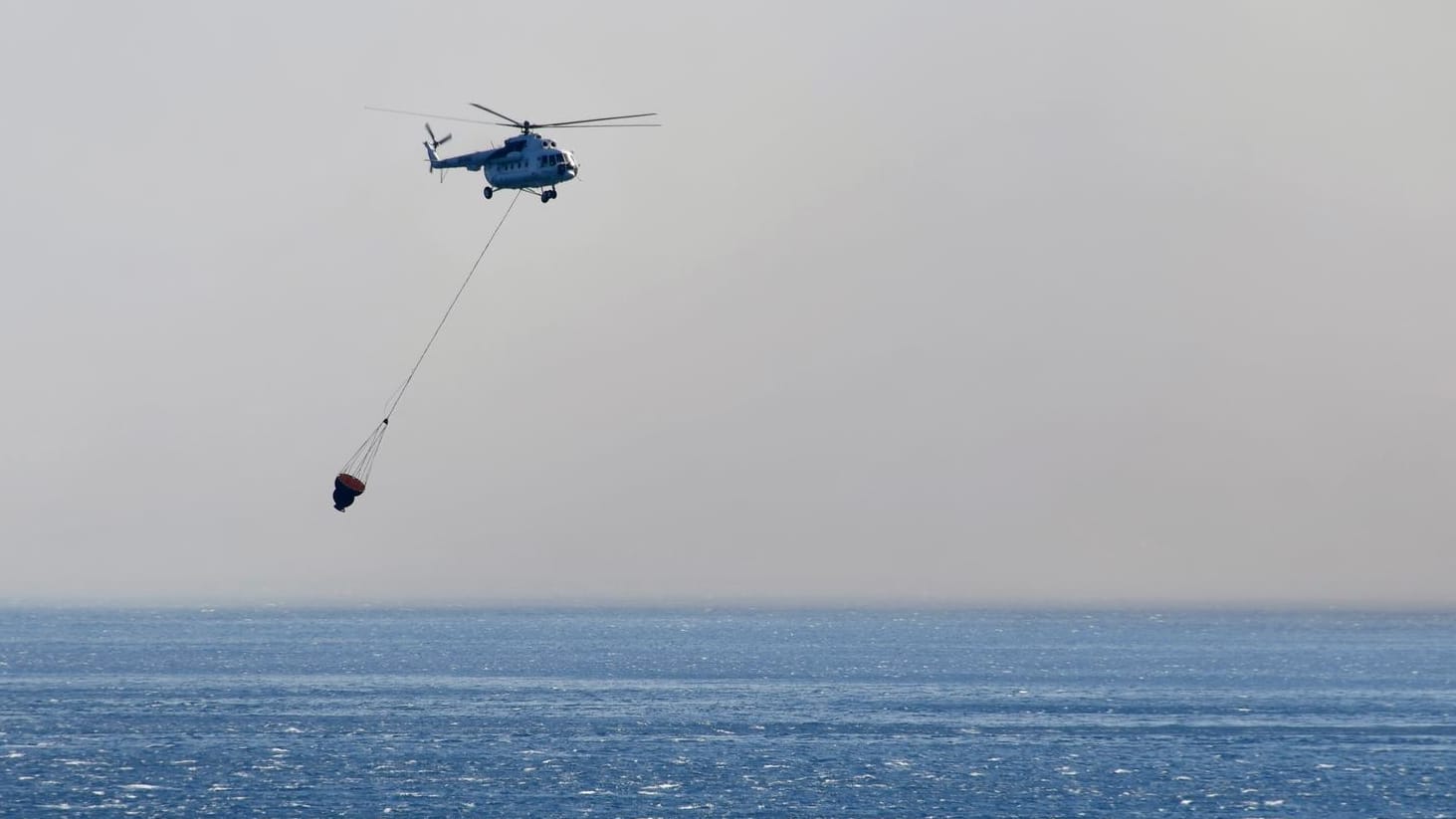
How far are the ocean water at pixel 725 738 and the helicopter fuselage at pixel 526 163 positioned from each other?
87.2ft

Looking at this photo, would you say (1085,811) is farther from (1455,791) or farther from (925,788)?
(1455,791)

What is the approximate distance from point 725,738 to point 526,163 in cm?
3125

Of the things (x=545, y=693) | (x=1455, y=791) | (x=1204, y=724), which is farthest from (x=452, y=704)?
(x=1455, y=791)

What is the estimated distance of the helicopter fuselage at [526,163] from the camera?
73.3 meters

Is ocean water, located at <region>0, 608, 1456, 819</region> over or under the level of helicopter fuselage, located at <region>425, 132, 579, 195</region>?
under

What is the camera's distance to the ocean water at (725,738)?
213 feet

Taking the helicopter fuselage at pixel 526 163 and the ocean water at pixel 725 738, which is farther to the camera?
the helicopter fuselage at pixel 526 163

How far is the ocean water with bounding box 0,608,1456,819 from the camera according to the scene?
65.0 metres

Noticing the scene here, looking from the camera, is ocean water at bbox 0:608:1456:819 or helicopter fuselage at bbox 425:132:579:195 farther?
helicopter fuselage at bbox 425:132:579:195

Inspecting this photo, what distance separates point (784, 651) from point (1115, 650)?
3562 cm

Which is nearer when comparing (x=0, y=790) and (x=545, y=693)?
(x=0, y=790)

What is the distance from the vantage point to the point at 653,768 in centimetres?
7262

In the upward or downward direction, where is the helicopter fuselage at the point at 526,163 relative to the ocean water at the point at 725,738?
upward

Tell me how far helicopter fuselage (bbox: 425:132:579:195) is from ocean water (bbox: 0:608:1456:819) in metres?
26.6
